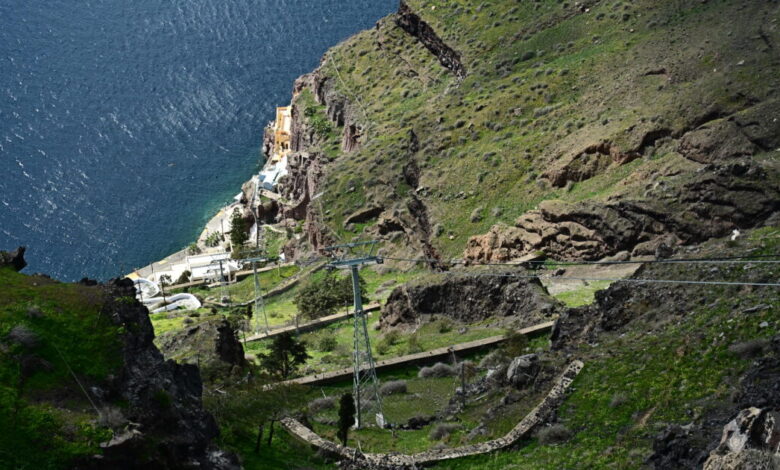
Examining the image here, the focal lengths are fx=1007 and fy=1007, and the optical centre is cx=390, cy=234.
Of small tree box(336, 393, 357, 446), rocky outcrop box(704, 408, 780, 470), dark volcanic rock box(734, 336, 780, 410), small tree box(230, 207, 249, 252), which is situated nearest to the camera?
rocky outcrop box(704, 408, 780, 470)

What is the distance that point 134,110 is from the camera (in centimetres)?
13250

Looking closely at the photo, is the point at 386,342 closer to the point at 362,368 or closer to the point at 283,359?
the point at 283,359

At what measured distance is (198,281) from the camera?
86.8 meters

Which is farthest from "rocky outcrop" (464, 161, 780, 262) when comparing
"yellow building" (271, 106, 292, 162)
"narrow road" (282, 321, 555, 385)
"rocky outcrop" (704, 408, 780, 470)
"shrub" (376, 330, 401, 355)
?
"yellow building" (271, 106, 292, 162)

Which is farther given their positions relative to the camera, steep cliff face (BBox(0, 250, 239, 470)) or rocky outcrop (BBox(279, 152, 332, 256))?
rocky outcrop (BBox(279, 152, 332, 256))

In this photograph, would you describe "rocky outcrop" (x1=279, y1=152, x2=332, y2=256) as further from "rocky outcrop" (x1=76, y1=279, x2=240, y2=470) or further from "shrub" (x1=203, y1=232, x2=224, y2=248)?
"rocky outcrop" (x1=76, y1=279, x2=240, y2=470)

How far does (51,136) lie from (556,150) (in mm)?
76170

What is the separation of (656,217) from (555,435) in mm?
20959

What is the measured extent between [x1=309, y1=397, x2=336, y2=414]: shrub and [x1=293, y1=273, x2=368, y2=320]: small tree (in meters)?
21.4

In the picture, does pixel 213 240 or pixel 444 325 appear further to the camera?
pixel 213 240

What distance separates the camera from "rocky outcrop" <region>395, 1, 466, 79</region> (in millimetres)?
105306

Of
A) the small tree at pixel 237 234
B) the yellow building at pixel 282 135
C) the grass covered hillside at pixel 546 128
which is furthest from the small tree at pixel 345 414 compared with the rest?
the yellow building at pixel 282 135

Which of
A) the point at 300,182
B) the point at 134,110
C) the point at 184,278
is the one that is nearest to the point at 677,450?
the point at 184,278

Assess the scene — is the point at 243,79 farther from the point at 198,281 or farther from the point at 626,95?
the point at 626,95
